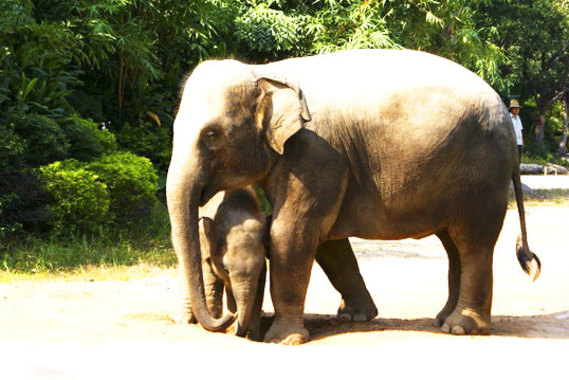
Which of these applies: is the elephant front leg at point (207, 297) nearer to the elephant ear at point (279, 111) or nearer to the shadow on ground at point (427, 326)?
the shadow on ground at point (427, 326)

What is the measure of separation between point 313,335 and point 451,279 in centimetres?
117

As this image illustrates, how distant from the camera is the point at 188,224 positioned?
6062 millimetres

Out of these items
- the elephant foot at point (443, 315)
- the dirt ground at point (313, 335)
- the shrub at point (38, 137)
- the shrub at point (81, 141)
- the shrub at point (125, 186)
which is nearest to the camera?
the dirt ground at point (313, 335)

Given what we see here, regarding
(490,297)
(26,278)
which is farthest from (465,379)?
(26,278)

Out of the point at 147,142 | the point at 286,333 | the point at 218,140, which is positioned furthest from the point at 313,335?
the point at 147,142

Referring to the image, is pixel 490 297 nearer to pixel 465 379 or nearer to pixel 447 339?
pixel 447 339

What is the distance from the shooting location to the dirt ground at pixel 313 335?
16.9 ft

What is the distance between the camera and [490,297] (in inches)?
273

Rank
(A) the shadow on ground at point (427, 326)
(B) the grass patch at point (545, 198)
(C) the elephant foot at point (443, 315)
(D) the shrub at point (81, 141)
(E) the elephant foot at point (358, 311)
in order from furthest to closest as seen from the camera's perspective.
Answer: (B) the grass patch at point (545, 198), (D) the shrub at point (81, 141), (E) the elephant foot at point (358, 311), (C) the elephant foot at point (443, 315), (A) the shadow on ground at point (427, 326)

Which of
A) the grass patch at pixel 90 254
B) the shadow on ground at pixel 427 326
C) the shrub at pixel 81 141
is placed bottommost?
the grass patch at pixel 90 254

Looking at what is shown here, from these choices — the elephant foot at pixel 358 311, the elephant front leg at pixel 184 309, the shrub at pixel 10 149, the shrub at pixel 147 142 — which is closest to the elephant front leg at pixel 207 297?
the elephant front leg at pixel 184 309

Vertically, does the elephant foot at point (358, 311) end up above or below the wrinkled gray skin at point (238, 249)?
below

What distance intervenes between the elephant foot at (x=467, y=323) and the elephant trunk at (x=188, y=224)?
1.84 m

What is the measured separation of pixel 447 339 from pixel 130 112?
1026 cm
